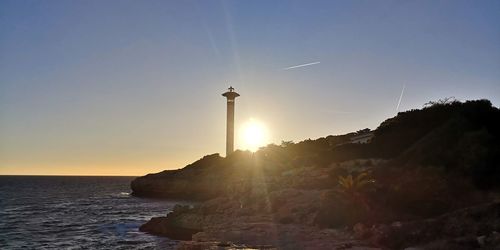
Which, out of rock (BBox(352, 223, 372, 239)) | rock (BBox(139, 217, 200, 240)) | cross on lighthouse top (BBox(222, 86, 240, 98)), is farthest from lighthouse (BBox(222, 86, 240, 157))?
rock (BBox(352, 223, 372, 239))

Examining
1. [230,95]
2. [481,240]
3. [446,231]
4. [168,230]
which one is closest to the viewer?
[481,240]

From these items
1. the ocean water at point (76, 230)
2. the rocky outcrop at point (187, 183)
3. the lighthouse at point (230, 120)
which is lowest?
the ocean water at point (76, 230)

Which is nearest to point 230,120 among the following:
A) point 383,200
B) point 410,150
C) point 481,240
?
point 410,150

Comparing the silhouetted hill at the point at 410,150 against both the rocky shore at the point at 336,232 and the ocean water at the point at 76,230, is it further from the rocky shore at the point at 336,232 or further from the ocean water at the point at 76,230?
the ocean water at the point at 76,230

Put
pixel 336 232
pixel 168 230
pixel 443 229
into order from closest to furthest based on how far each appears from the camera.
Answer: pixel 443 229
pixel 336 232
pixel 168 230

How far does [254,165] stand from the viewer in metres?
63.9

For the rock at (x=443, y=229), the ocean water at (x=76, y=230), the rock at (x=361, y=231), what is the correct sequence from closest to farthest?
the rock at (x=443, y=229), the rock at (x=361, y=231), the ocean water at (x=76, y=230)

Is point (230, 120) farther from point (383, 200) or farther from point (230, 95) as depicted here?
point (383, 200)

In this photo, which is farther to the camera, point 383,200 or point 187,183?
point 187,183

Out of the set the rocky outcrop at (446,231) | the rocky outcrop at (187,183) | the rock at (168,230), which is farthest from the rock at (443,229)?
the rocky outcrop at (187,183)

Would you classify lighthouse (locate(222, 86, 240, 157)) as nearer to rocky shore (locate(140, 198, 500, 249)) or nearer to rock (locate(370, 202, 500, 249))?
rocky shore (locate(140, 198, 500, 249))

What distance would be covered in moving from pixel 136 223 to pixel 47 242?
1049 centimetres

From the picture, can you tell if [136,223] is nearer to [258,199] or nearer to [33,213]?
A: [258,199]

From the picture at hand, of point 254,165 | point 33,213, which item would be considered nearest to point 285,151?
point 254,165
